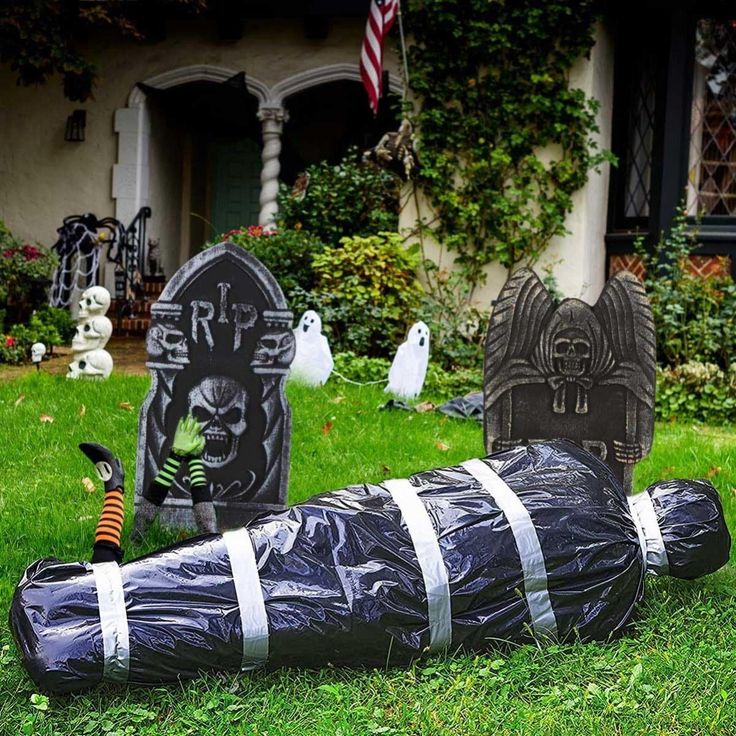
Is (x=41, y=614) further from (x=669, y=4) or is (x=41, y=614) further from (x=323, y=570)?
(x=669, y=4)

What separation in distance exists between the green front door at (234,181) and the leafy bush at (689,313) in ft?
24.4

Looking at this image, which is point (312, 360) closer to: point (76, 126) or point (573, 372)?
point (573, 372)

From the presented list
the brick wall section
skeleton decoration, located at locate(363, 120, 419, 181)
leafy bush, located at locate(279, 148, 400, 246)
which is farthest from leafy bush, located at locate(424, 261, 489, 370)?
the brick wall section

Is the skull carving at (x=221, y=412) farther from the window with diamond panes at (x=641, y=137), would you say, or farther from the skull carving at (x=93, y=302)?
the window with diamond panes at (x=641, y=137)

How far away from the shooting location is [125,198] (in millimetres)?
13164

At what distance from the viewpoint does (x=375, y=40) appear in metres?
10.5

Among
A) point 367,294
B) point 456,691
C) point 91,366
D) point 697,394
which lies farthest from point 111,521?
point 367,294

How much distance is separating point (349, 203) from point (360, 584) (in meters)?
8.23

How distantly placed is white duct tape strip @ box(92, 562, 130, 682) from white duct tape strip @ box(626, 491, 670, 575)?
1831mm

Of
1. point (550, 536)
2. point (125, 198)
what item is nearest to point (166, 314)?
point (550, 536)

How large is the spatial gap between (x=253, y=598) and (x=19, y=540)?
5.62 ft

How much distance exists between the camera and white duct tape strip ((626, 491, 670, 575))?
3779 mm

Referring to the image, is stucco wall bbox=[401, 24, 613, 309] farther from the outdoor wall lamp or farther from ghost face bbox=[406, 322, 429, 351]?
the outdoor wall lamp

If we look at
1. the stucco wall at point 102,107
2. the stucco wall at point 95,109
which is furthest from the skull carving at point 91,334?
the stucco wall at point 95,109
